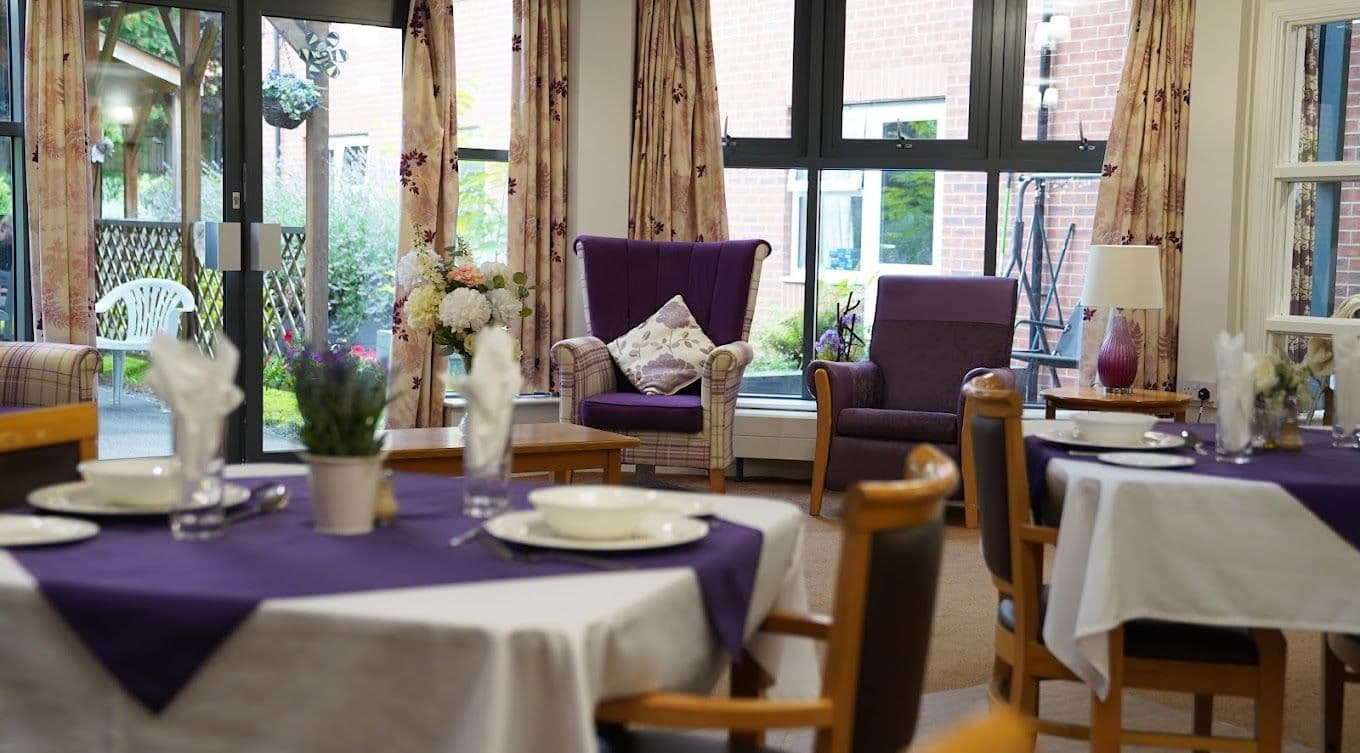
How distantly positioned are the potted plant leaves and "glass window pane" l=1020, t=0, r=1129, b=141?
130 inches

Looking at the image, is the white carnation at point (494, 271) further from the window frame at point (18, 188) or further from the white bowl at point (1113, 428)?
the window frame at point (18, 188)

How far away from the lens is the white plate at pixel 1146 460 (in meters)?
2.56

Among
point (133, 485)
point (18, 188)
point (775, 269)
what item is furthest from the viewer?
point (775, 269)

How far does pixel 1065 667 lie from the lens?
8.46 ft

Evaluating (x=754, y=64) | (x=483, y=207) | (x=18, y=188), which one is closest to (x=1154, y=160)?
(x=754, y=64)

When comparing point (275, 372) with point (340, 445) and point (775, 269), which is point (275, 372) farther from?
point (340, 445)

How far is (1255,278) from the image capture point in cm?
579

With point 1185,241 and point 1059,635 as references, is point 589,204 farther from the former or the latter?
point 1059,635

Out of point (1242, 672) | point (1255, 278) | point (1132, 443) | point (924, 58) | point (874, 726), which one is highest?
point (924, 58)

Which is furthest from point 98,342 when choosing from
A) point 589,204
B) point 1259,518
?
point 1259,518

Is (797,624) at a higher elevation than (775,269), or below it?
below

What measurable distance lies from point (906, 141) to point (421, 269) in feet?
10.2

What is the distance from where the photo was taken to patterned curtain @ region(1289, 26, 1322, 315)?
18.3 feet

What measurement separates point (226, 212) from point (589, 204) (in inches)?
65.4
